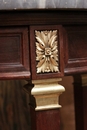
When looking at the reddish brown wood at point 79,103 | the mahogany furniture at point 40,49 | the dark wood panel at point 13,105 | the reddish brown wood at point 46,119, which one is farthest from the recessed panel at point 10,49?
the dark wood panel at point 13,105

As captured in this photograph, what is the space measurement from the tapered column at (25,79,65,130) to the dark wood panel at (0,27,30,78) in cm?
3

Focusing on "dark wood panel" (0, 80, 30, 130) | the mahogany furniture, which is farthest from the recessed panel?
"dark wood panel" (0, 80, 30, 130)

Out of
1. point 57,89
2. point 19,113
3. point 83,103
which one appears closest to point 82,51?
point 57,89

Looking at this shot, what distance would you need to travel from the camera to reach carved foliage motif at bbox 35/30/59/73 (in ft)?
1.77

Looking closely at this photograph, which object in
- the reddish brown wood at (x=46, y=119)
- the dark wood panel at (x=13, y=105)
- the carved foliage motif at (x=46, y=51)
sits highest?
the carved foliage motif at (x=46, y=51)

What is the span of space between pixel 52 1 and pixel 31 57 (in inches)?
4.1

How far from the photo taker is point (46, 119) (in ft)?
1.84

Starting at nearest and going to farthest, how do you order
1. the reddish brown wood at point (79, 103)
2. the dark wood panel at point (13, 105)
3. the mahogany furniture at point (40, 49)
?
the mahogany furniture at point (40, 49) < the reddish brown wood at point (79, 103) < the dark wood panel at point (13, 105)

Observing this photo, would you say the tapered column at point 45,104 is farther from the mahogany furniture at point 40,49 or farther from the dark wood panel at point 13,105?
the dark wood panel at point 13,105

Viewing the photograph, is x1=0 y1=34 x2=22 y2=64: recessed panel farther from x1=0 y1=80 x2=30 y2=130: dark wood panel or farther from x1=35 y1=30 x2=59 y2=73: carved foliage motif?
x1=0 y1=80 x2=30 y2=130: dark wood panel

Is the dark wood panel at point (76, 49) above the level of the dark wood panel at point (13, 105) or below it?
above

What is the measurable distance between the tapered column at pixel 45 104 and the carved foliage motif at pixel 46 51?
26 millimetres

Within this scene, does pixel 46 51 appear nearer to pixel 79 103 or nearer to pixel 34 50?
pixel 34 50

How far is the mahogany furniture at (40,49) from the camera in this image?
0.53 m
